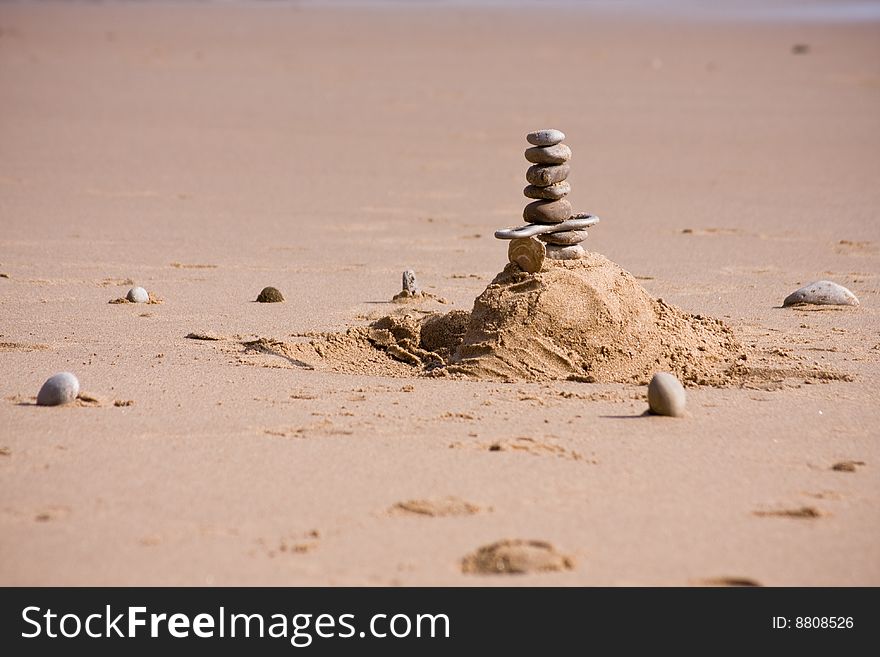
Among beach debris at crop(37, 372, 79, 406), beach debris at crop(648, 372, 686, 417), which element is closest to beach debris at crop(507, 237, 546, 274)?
beach debris at crop(648, 372, 686, 417)

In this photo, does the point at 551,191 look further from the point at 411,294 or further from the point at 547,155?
the point at 411,294

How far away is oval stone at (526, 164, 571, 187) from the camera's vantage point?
Result: 6.73 meters

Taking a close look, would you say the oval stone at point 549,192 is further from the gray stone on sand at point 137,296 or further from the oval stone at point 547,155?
the gray stone on sand at point 137,296

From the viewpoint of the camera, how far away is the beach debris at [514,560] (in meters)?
4.27

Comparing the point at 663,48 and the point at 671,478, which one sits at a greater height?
the point at 663,48

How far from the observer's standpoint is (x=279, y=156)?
15.5 meters

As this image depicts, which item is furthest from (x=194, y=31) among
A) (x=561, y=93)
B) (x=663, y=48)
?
(x=561, y=93)

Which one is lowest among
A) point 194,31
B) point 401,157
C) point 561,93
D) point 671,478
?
point 671,478

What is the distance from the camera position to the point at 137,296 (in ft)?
27.0

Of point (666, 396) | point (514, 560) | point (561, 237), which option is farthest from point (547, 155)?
point (514, 560)

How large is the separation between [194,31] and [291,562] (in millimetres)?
36946

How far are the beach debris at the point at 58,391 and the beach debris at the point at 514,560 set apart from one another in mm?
2464

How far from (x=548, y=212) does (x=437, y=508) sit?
2476 millimetres
